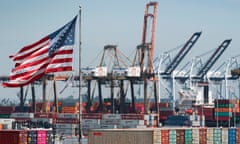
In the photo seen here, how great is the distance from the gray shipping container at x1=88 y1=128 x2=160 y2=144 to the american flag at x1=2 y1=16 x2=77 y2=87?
14.4 metres

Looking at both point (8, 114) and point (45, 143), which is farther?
point (8, 114)

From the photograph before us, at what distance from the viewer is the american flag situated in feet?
104

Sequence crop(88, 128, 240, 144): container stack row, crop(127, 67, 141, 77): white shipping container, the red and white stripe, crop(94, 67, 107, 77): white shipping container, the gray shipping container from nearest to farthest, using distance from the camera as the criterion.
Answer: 1. the red and white stripe
2. the gray shipping container
3. crop(88, 128, 240, 144): container stack row
4. crop(127, 67, 141, 77): white shipping container
5. crop(94, 67, 107, 77): white shipping container

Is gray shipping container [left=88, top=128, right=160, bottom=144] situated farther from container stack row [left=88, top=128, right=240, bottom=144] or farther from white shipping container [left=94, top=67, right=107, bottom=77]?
white shipping container [left=94, top=67, right=107, bottom=77]

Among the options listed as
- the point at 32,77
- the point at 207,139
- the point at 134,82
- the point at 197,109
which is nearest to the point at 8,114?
the point at 134,82

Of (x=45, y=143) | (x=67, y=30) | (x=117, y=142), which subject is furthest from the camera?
(x=45, y=143)

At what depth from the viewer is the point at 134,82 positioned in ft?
445

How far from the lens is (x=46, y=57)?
32094 mm

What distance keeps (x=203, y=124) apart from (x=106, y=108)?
3089cm

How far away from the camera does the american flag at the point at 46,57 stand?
31.6 metres

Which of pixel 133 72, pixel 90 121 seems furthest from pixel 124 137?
pixel 133 72

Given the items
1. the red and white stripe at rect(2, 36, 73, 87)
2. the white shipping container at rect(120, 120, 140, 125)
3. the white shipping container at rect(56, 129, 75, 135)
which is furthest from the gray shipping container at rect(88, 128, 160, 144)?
the white shipping container at rect(120, 120, 140, 125)

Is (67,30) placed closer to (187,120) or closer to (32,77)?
(32,77)

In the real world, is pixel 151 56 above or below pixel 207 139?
above
